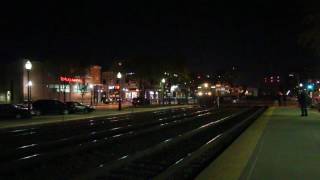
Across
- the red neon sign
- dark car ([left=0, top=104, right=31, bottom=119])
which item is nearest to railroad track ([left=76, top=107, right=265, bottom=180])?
dark car ([left=0, top=104, right=31, bottom=119])

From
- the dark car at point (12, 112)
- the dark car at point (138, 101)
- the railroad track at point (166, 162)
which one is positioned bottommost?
the railroad track at point (166, 162)

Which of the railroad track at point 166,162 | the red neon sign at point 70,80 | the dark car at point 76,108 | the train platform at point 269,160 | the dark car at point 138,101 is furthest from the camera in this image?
the dark car at point 138,101

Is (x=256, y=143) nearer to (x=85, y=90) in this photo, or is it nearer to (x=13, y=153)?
(x=13, y=153)

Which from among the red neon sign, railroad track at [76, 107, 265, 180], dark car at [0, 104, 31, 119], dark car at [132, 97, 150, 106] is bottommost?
railroad track at [76, 107, 265, 180]

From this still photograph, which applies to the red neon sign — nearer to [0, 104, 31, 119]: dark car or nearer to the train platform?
[0, 104, 31, 119]: dark car

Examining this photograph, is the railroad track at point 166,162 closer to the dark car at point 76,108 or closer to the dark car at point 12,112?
the dark car at point 12,112

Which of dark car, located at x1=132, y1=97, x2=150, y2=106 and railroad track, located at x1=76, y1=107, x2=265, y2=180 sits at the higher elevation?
dark car, located at x1=132, y1=97, x2=150, y2=106

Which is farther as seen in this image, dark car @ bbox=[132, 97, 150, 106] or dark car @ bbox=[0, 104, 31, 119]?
dark car @ bbox=[132, 97, 150, 106]

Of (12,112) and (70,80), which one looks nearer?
(12,112)

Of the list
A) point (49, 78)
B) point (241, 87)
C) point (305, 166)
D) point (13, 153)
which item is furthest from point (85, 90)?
point (241, 87)

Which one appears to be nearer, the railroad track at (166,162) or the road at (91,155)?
the railroad track at (166,162)

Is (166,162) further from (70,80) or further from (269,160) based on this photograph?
(70,80)

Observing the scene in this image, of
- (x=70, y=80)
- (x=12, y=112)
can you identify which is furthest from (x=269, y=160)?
(x=70, y=80)

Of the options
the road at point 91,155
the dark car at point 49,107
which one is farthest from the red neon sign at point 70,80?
the road at point 91,155
